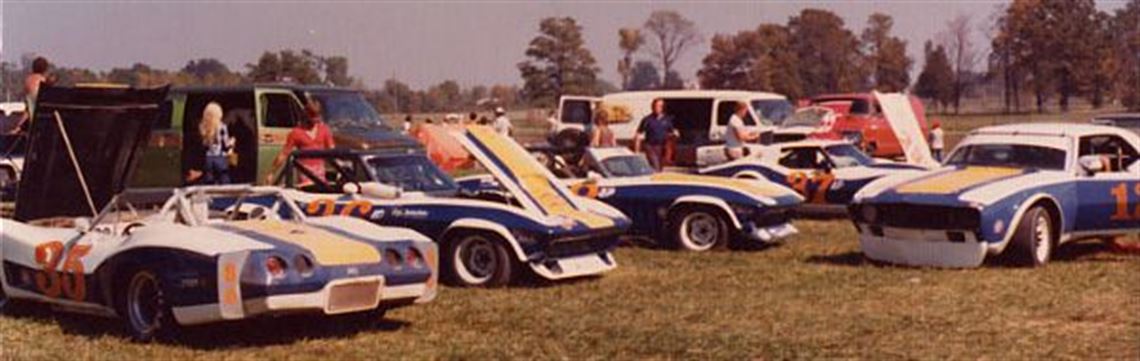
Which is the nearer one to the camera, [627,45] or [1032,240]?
[1032,240]

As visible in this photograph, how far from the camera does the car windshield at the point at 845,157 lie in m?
18.3

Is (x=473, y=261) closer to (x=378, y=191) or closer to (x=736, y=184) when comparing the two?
(x=378, y=191)

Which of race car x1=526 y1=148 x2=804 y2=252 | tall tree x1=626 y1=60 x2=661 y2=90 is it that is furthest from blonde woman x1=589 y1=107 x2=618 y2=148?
tall tree x1=626 y1=60 x2=661 y2=90

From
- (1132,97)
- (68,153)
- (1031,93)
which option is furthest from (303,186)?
(1031,93)

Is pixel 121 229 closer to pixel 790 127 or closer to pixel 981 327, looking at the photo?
pixel 981 327

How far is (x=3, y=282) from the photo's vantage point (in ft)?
32.7

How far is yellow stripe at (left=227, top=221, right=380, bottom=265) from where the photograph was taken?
8.62 metres

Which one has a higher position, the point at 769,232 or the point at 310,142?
the point at 310,142

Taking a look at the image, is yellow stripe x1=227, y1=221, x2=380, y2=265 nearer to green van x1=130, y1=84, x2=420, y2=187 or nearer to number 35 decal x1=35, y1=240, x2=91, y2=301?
number 35 decal x1=35, y1=240, x2=91, y2=301

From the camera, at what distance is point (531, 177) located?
1245 cm

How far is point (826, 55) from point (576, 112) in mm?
41500

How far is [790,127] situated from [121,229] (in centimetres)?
1891

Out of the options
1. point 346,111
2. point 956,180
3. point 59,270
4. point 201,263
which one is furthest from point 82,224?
point 346,111

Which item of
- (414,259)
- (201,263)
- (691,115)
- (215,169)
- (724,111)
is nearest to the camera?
(201,263)
